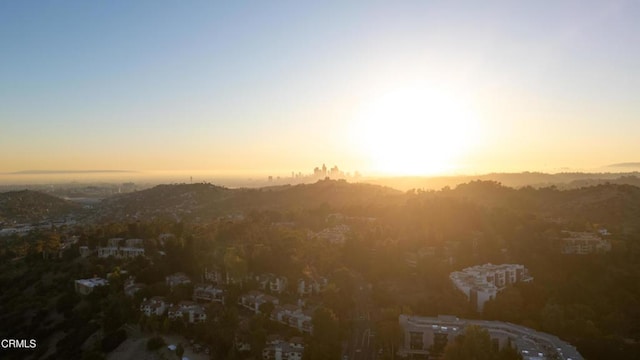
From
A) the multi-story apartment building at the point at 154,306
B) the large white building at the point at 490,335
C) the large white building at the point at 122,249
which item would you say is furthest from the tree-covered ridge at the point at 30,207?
the large white building at the point at 490,335

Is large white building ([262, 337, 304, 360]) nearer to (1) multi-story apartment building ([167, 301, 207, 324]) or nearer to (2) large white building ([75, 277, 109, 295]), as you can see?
(1) multi-story apartment building ([167, 301, 207, 324])

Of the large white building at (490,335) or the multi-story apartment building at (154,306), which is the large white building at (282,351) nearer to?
the large white building at (490,335)

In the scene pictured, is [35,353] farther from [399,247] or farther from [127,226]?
[399,247]

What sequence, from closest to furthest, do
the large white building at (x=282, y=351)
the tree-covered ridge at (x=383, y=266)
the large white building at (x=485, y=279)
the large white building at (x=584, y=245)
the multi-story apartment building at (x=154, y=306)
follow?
the large white building at (x=282, y=351) → the tree-covered ridge at (x=383, y=266) → the multi-story apartment building at (x=154, y=306) → the large white building at (x=485, y=279) → the large white building at (x=584, y=245)

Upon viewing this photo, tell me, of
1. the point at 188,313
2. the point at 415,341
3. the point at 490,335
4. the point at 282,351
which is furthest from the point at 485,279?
the point at 188,313

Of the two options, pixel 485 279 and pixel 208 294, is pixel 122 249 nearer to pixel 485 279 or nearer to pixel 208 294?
pixel 208 294

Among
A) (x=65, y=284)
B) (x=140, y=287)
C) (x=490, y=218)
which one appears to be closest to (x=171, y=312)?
(x=140, y=287)
